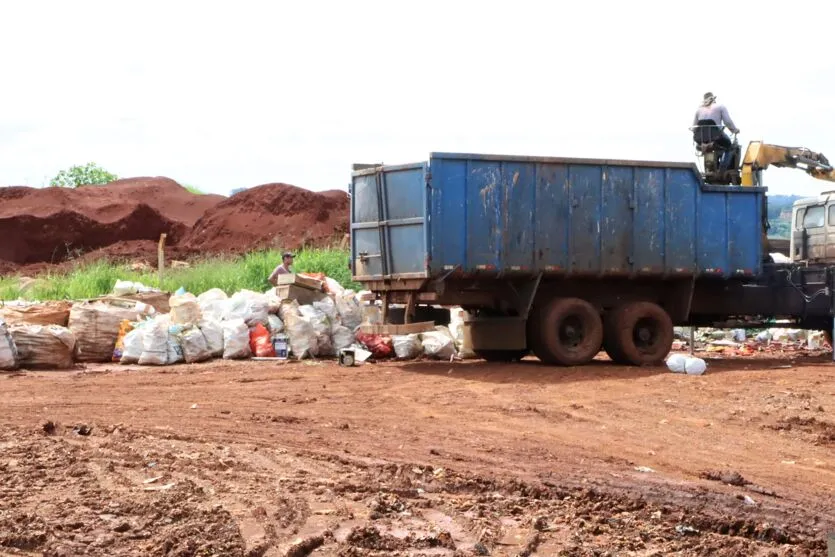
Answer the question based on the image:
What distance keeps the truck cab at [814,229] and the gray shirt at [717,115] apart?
84.2 inches

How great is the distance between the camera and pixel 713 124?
19094 mm

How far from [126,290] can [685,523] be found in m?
14.9

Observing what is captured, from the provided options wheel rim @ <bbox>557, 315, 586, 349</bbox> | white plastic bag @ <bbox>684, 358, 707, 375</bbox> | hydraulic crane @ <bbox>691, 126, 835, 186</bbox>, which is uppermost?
hydraulic crane @ <bbox>691, 126, 835, 186</bbox>

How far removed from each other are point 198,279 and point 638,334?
35.6ft

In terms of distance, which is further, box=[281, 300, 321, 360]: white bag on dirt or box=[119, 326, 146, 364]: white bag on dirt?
box=[281, 300, 321, 360]: white bag on dirt

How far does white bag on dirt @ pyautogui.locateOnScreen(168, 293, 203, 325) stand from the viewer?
18.2 meters

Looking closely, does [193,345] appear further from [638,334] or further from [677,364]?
[677,364]

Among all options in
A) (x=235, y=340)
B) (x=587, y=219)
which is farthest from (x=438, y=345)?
(x=587, y=219)

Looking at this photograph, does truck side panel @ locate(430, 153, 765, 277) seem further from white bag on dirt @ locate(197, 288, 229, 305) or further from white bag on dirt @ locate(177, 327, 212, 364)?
white bag on dirt @ locate(197, 288, 229, 305)

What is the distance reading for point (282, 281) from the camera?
19.0m

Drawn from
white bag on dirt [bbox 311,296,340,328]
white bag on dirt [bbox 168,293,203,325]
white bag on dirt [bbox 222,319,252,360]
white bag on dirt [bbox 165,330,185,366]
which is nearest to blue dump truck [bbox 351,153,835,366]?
white bag on dirt [bbox 311,296,340,328]

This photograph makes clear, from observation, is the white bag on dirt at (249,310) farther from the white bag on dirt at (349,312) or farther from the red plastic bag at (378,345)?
the red plastic bag at (378,345)

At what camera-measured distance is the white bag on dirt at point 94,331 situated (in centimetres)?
1786

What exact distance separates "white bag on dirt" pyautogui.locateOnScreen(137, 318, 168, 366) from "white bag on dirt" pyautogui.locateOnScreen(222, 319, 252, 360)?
2.97ft
